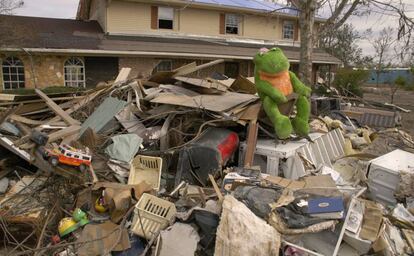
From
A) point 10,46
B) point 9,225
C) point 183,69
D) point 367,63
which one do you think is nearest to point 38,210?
point 9,225

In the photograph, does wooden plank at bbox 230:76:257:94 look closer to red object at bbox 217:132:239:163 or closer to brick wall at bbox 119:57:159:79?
red object at bbox 217:132:239:163

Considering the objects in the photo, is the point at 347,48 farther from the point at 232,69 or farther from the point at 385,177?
the point at 385,177

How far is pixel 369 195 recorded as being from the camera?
203 inches

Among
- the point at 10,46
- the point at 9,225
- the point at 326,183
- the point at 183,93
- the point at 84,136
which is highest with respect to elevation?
the point at 10,46

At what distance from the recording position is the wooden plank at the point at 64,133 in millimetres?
5391

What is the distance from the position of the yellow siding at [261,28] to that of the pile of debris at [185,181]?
13419 millimetres

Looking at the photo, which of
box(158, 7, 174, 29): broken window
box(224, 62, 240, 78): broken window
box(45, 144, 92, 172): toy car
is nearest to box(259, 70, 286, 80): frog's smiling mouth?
box(45, 144, 92, 172): toy car

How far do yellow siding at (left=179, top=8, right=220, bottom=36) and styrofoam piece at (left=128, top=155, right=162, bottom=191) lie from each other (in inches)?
531

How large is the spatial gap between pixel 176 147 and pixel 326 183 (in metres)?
2.11

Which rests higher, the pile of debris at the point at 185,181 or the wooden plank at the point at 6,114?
the wooden plank at the point at 6,114

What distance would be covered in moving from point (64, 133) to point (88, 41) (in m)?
10.2

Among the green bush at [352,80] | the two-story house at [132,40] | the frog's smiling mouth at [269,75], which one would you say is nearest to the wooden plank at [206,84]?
the frog's smiling mouth at [269,75]

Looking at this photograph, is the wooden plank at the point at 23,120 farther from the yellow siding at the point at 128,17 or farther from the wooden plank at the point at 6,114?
the yellow siding at the point at 128,17

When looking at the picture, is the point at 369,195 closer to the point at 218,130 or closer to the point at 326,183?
the point at 326,183
